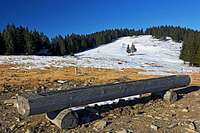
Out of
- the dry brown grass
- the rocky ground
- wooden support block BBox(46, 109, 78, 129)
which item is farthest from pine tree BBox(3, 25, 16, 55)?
wooden support block BBox(46, 109, 78, 129)

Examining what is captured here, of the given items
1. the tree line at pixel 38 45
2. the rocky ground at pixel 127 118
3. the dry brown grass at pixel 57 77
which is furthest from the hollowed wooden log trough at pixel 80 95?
the tree line at pixel 38 45

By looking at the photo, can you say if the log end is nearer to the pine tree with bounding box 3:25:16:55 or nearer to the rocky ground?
the rocky ground

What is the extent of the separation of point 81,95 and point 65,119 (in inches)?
43.1

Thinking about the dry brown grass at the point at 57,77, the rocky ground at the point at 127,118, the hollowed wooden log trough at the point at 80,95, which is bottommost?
the rocky ground at the point at 127,118

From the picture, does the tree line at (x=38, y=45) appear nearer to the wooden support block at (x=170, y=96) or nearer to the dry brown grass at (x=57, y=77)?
the dry brown grass at (x=57, y=77)

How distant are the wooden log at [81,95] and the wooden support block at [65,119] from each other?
0.79 feet

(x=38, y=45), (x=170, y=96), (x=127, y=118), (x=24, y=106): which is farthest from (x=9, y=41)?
(x=24, y=106)

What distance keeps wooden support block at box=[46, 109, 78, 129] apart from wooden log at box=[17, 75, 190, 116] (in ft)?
0.79

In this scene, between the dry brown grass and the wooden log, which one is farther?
the dry brown grass

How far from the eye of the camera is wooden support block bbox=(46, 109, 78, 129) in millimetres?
11164

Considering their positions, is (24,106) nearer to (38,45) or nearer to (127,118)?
(127,118)

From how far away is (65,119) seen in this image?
36.7 ft

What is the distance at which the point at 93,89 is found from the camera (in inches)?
481

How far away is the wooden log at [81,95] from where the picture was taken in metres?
10.6
